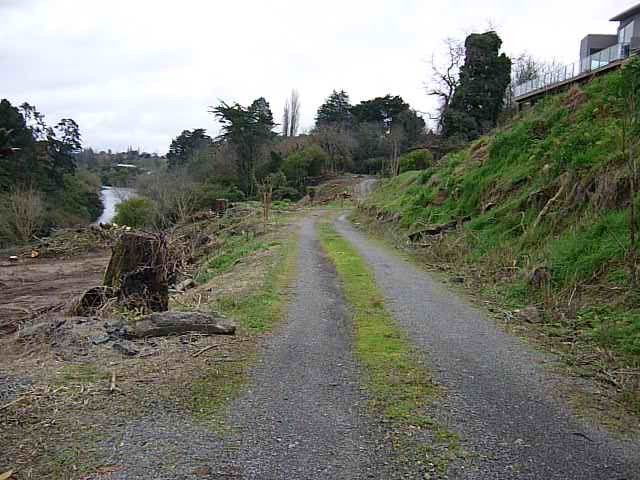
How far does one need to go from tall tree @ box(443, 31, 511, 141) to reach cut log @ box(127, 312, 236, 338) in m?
33.7

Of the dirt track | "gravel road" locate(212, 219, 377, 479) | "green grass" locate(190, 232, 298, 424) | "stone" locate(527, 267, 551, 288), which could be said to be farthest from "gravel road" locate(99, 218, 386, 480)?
the dirt track

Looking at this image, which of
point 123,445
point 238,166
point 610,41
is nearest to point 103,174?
point 238,166

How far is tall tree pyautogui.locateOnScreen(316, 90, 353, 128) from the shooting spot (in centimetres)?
6462

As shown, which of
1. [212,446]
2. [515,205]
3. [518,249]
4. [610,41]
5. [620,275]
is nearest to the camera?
[212,446]

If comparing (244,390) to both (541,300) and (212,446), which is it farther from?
(541,300)

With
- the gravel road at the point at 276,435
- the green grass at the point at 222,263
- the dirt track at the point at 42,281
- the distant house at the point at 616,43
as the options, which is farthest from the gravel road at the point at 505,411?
the distant house at the point at 616,43

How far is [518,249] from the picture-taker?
1059 cm

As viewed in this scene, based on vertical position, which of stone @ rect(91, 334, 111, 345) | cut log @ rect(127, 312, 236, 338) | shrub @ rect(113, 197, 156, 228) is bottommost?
shrub @ rect(113, 197, 156, 228)

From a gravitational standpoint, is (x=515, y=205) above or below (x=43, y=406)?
above

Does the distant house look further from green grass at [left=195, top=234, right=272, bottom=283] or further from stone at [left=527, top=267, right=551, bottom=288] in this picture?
green grass at [left=195, top=234, right=272, bottom=283]

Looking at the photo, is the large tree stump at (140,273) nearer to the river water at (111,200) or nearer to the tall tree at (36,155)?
the tall tree at (36,155)

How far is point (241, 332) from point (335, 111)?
200 feet

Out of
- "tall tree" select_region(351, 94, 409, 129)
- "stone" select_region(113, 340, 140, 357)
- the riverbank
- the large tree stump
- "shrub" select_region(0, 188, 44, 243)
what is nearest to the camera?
"stone" select_region(113, 340, 140, 357)

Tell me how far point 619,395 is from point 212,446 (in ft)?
11.2
